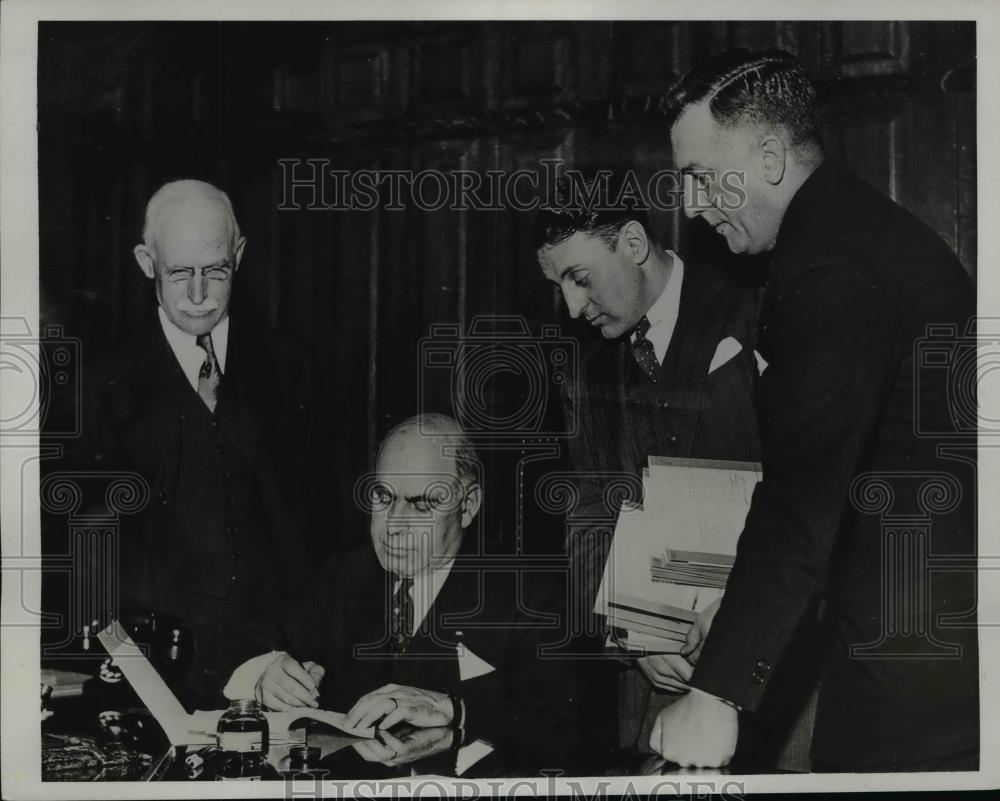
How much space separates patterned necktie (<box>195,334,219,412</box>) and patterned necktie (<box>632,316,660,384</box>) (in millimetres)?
764

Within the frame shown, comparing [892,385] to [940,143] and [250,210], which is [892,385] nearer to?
[940,143]

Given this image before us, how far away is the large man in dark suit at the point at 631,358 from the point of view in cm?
187

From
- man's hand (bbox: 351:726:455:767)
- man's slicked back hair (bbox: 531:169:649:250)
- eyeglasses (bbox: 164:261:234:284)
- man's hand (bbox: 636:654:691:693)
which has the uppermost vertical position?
man's slicked back hair (bbox: 531:169:649:250)

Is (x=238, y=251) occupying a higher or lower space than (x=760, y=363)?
higher

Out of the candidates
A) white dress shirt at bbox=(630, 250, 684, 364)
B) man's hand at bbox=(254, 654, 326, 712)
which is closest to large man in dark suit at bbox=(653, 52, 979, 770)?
white dress shirt at bbox=(630, 250, 684, 364)

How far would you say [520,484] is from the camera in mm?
1884

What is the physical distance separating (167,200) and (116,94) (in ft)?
0.72

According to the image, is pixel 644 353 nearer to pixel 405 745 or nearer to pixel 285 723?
pixel 405 745

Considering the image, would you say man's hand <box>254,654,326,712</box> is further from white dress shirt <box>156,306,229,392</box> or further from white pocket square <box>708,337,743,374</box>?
white pocket square <box>708,337,743,374</box>

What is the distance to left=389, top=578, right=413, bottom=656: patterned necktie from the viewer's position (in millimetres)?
1893

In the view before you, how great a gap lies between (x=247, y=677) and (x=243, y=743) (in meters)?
0.12

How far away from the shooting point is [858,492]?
6.01 feet

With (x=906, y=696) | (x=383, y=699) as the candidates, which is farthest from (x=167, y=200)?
(x=906, y=696)

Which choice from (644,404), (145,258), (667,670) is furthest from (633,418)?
(145,258)
